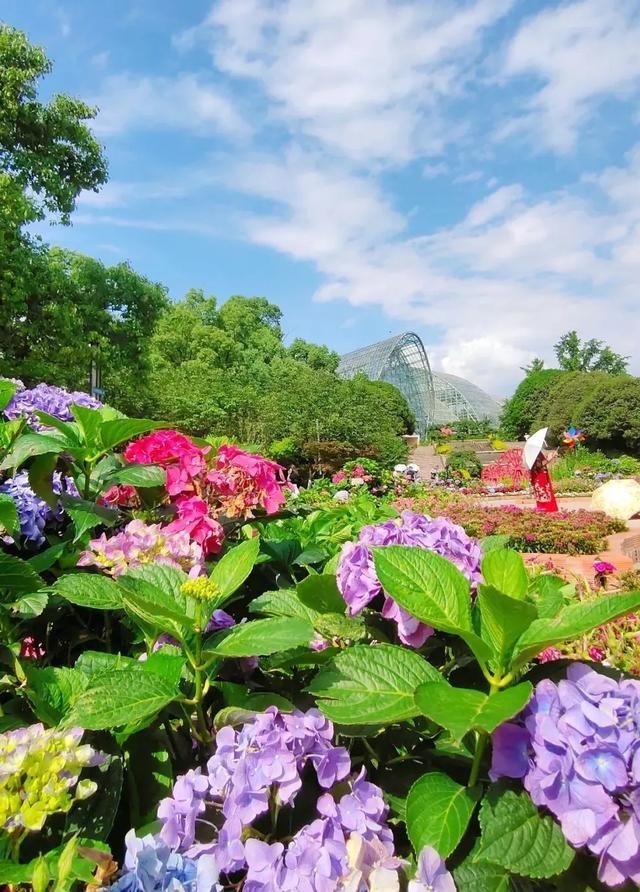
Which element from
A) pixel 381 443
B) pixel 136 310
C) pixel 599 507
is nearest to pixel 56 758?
pixel 599 507

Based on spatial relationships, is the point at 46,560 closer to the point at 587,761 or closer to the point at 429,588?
the point at 429,588

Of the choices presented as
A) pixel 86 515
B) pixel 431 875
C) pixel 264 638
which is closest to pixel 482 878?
pixel 431 875

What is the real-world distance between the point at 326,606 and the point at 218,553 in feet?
1.46

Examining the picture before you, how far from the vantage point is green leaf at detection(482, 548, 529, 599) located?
72cm

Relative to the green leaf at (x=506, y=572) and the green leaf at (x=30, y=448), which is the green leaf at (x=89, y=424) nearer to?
the green leaf at (x=30, y=448)

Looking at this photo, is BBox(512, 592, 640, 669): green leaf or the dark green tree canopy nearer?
BBox(512, 592, 640, 669): green leaf

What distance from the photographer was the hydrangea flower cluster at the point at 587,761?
542mm

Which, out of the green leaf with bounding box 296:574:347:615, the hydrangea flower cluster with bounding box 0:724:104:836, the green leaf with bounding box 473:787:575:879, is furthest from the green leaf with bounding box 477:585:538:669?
the hydrangea flower cluster with bounding box 0:724:104:836

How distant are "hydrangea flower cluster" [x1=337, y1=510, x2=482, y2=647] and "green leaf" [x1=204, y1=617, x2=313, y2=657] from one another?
0.41 feet

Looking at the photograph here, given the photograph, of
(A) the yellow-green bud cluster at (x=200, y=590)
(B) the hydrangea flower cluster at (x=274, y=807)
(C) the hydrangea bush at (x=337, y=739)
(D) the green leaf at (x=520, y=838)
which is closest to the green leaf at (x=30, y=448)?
(C) the hydrangea bush at (x=337, y=739)

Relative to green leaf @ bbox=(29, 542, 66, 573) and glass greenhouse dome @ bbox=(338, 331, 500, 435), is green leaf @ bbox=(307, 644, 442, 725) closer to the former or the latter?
green leaf @ bbox=(29, 542, 66, 573)

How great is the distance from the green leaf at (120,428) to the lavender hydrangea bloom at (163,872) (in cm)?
69

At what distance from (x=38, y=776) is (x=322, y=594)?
38 centimetres

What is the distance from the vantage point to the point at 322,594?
2.84ft
